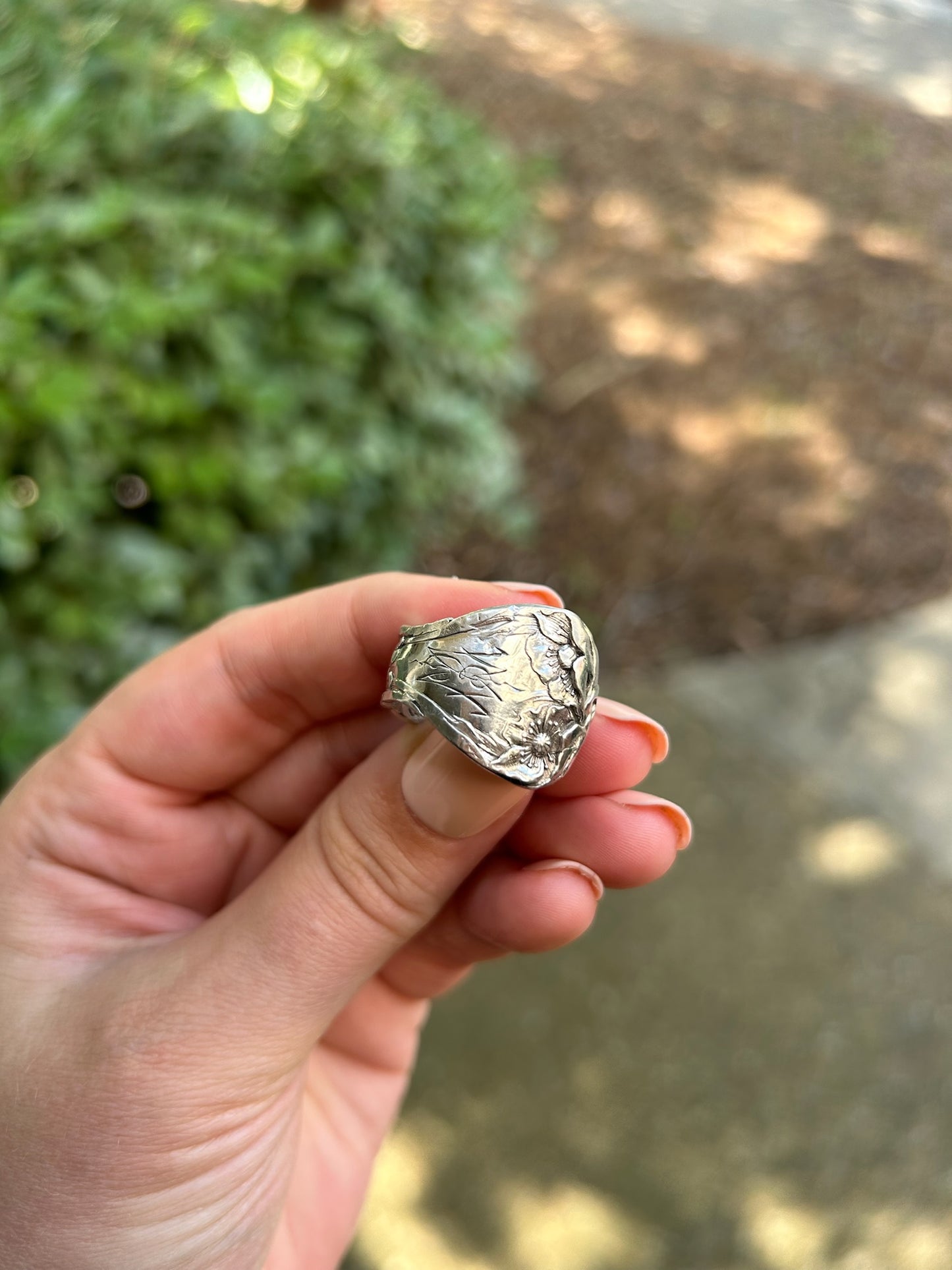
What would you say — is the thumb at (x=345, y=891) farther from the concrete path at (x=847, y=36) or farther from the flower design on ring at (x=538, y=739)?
the concrete path at (x=847, y=36)

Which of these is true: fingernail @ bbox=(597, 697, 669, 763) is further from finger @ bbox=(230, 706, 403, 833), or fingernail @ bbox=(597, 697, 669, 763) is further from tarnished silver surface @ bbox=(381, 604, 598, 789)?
finger @ bbox=(230, 706, 403, 833)

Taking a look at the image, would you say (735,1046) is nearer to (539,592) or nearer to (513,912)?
(513,912)

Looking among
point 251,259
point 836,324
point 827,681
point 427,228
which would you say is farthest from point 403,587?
point 836,324

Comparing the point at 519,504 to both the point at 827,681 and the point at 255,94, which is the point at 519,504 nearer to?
the point at 827,681

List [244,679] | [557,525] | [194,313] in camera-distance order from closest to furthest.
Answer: [244,679]
[194,313]
[557,525]

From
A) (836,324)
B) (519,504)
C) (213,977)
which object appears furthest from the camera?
(836,324)

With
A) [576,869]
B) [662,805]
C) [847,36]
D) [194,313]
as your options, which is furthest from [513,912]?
[847,36]
